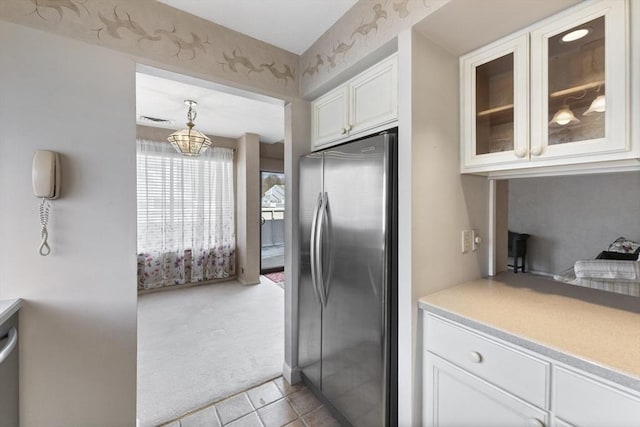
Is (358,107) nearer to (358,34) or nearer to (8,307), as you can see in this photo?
(358,34)

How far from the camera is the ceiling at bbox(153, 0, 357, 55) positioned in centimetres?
154

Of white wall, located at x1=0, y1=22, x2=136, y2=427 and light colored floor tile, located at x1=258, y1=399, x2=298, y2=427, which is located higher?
white wall, located at x1=0, y1=22, x2=136, y2=427

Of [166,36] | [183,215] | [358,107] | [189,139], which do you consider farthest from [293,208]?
[183,215]

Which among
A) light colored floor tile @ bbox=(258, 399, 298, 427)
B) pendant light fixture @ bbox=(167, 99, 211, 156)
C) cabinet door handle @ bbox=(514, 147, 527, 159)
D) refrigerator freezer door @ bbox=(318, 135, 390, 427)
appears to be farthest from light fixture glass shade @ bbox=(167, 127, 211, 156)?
cabinet door handle @ bbox=(514, 147, 527, 159)

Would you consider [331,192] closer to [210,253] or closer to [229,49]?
[229,49]

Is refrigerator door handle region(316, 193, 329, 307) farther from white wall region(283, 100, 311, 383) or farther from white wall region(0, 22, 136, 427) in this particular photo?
white wall region(0, 22, 136, 427)

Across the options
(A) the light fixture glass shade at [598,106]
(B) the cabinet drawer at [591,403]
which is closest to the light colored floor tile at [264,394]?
(B) the cabinet drawer at [591,403]

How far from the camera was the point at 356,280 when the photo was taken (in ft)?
4.84

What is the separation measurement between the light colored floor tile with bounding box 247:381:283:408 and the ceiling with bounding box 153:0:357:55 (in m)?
2.59

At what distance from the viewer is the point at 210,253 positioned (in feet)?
15.1

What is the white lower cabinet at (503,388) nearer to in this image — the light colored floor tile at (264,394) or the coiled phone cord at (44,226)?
the light colored floor tile at (264,394)

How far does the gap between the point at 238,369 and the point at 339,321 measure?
125 cm

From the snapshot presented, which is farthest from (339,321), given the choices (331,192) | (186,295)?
(186,295)

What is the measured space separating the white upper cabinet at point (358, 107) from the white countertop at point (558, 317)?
3.34ft
